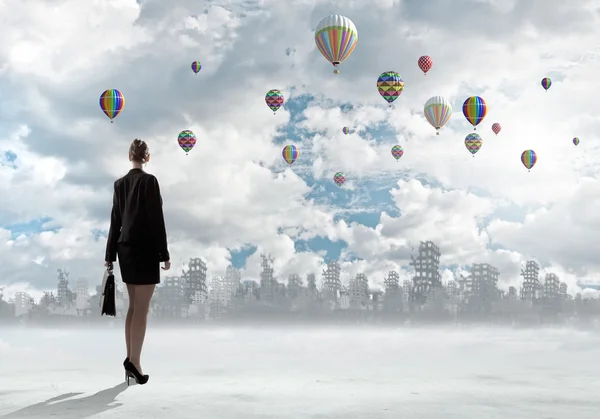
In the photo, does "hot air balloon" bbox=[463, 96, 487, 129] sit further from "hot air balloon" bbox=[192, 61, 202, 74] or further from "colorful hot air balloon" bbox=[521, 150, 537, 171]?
"hot air balloon" bbox=[192, 61, 202, 74]

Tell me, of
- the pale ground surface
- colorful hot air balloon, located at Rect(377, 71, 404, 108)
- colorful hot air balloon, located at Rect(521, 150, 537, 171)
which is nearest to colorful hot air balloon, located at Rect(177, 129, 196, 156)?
colorful hot air balloon, located at Rect(377, 71, 404, 108)

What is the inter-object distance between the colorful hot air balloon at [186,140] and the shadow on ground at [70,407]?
70937mm

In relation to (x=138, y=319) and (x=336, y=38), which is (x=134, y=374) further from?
(x=336, y=38)

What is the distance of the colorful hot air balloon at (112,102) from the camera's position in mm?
63719

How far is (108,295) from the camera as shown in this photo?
9.86 m

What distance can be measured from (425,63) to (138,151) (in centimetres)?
7129

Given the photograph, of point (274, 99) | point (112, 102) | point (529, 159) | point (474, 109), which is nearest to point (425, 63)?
point (474, 109)

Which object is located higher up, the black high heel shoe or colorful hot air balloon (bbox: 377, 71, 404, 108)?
colorful hot air balloon (bbox: 377, 71, 404, 108)

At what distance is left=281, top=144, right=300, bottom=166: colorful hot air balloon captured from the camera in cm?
9150

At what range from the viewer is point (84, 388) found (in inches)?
356

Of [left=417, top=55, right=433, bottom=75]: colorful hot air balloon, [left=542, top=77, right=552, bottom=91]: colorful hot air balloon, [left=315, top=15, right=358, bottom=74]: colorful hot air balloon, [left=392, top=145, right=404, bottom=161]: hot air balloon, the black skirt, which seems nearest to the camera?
the black skirt

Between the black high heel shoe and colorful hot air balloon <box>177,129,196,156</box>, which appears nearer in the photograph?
the black high heel shoe

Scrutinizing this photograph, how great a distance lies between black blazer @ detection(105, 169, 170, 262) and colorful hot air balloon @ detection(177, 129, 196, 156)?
227 feet

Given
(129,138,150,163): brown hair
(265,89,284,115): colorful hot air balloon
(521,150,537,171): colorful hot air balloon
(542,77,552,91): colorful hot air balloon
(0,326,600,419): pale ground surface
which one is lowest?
(0,326,600,419): pale ground surface
